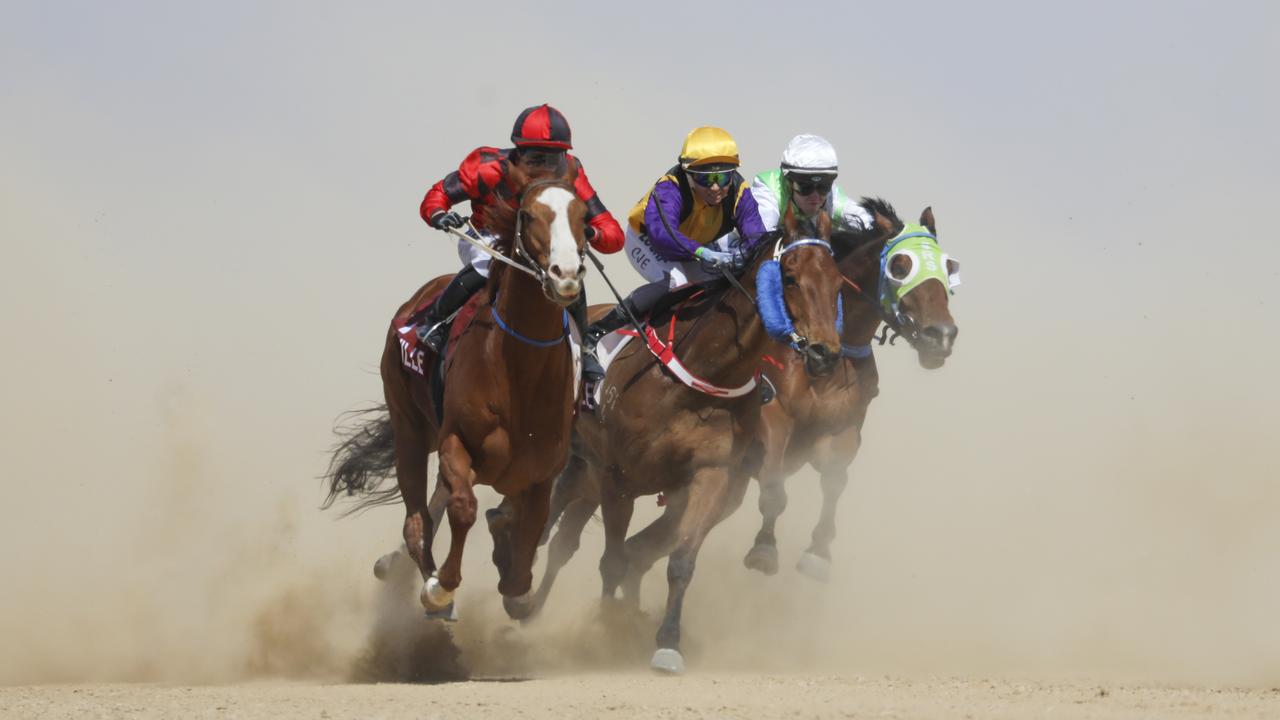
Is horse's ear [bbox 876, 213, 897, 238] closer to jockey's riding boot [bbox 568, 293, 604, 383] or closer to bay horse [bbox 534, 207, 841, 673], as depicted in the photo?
bay horse [bbox 534, 207, 841, 673]

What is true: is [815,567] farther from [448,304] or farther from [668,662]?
[448,304]

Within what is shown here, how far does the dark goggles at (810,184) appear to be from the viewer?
1056 cm

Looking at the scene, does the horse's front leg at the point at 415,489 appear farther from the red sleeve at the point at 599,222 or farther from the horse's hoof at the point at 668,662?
the red sleeve at the point at 599,222

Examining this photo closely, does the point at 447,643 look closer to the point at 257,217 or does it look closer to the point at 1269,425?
the point at 1269,425

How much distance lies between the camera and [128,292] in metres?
18.7

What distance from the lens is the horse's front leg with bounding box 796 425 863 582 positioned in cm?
1180

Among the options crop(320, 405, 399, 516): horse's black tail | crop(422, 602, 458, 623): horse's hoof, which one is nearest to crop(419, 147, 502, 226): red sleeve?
crop(422, 602, 458, 623): horse's hoof

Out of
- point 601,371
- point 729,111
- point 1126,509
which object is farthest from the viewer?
point 729,111

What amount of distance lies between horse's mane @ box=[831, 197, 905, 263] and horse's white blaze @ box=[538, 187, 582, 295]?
4059 millimetres

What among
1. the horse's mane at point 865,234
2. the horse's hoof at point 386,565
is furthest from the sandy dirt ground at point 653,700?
the horse's mane at point 865,234

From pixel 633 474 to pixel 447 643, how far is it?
4.53 ft

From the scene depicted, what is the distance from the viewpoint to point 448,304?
30.1 ft

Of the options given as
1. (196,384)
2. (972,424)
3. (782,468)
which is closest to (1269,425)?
(972,424)

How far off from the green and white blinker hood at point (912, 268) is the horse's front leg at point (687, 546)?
199 centimetres
